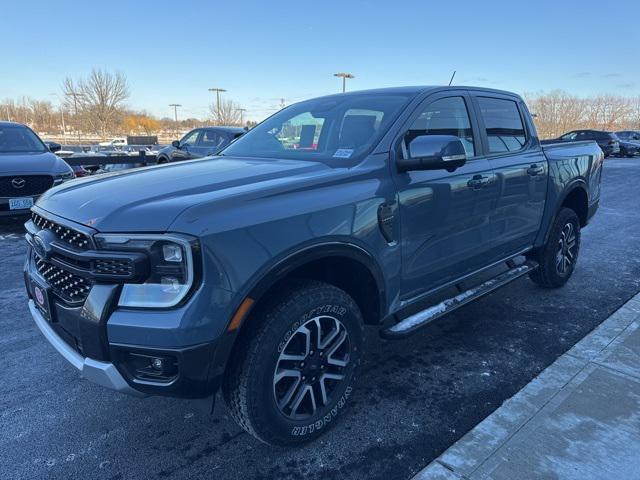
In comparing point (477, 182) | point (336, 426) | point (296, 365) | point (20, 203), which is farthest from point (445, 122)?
point (20, 203)

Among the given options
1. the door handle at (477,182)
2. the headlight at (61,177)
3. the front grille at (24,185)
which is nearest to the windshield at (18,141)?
the headlight at (61,177)

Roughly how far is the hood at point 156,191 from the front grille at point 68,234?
0.19 ft

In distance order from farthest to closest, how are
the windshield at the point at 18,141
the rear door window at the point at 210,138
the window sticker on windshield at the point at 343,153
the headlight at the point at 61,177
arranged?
the rear door window at the point at 210,138 < the windshield at the point at 18,141 < the headlight at the point at 61,177 < the window sticker on windshield at the point at 343,153

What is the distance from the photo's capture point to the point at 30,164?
6.96 metres

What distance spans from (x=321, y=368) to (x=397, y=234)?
0.88m

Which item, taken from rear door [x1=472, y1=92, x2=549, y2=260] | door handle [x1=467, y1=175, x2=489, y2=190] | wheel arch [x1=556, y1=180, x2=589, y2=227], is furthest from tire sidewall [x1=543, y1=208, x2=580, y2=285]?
door handle [x1=467, y1=175, x2=489, y2=190]

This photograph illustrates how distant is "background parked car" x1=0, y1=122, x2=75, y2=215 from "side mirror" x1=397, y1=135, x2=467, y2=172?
584 centimetres

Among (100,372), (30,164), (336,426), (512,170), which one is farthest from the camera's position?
(30,164)

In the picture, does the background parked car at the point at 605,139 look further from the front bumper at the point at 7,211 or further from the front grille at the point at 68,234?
the front grille at the point at 68,234

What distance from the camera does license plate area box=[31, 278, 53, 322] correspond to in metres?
2.36

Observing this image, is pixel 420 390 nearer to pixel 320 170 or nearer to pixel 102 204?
pixel 320 170

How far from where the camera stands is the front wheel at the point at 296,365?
220 centimetres

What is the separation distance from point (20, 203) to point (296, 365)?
5923 mm

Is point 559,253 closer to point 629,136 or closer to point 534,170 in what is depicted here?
point 534,170
